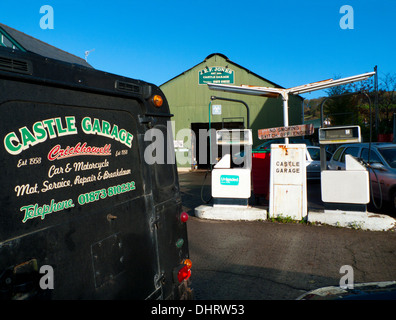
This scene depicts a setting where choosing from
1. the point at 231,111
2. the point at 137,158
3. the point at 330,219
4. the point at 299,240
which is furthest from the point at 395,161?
the point at 231,111

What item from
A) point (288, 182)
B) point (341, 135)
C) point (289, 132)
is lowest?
point (288, 182)

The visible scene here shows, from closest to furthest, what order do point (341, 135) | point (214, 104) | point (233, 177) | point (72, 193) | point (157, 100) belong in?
point (72, 193), point (157, 100), point (341, 135), point (233, 177), point (214, 104)

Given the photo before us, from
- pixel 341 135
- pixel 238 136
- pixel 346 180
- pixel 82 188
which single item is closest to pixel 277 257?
pixel 346 180

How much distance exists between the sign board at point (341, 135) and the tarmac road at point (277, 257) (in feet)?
6.16

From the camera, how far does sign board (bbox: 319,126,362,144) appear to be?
6.51 metres

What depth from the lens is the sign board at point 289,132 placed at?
23.8ft

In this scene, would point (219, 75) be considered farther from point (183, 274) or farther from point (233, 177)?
point (183, 274)

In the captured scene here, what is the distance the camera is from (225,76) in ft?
64.1

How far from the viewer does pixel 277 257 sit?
5316 mm

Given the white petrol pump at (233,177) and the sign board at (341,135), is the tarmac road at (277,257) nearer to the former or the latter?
the white petrol pump at (233,177)

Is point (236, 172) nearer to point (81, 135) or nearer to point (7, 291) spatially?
point (81, 135)

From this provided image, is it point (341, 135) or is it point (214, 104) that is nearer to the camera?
point (341, 135)

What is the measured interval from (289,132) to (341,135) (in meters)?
1.29

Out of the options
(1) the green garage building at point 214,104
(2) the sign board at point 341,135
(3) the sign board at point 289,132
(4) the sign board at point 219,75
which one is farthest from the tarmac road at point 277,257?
(4) the sign board at point 219,75
